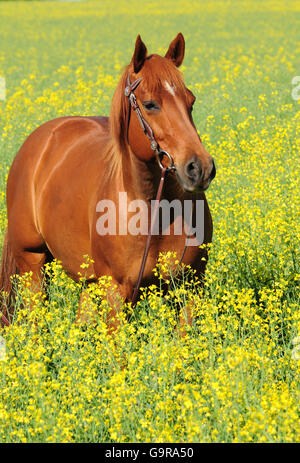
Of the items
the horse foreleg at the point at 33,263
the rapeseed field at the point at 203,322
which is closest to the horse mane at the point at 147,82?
the rapeseed field at the point at 203,322

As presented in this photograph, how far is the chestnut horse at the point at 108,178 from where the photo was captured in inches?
126

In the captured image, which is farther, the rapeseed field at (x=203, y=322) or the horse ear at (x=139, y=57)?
the horse ear at (x=139, y=57)

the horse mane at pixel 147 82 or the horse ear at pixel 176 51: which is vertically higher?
the horse ear at pixel 176 51

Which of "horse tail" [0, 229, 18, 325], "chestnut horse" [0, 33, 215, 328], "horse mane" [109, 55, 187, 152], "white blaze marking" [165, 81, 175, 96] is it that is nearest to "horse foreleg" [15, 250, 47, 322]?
"chestnut horse" [0, 33, 215, 328]

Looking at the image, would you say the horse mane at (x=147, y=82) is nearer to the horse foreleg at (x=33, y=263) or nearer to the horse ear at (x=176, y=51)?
the horse ear at (x=176, y=51)

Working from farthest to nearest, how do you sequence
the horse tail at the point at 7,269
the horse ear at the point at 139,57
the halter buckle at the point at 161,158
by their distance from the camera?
the horse tail at the point at 7,269 < the horse ear at the point at 139,57 < the halter buckle at the point at 161,158

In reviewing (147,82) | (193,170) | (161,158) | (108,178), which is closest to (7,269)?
(108,178)

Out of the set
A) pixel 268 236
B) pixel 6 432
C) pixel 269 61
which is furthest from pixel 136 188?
pixel 269 61

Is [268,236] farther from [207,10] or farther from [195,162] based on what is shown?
[207,10]

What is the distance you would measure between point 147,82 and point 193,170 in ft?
2.03

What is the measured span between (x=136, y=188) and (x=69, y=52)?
22987 millimetres

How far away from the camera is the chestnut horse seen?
10.5 feet

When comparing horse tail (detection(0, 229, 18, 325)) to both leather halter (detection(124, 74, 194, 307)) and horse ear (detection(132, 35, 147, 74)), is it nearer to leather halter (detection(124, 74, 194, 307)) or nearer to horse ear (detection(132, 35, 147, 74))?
leather halter (detection(124, 74, 194, 307))

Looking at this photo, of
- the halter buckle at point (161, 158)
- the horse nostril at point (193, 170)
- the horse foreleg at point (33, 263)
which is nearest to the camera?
the horse nostril at point (193, 170)
